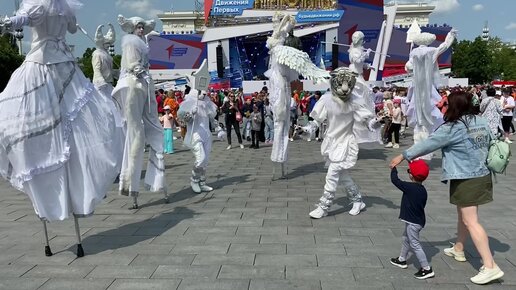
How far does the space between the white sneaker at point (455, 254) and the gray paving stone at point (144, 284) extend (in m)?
2.65

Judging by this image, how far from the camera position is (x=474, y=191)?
12.8ft

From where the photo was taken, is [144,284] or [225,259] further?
[225,259]

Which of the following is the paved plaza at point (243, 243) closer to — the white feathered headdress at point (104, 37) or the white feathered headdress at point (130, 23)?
the white feathered headdress at point (130, 23)

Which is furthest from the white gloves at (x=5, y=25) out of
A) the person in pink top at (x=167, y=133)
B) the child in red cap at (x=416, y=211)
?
the person in pink top at (x=167, y=133)

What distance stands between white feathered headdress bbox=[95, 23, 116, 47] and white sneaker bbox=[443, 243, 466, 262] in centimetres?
692

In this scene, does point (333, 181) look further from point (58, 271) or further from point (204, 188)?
point (58, 271)

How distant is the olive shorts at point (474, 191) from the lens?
154 inches

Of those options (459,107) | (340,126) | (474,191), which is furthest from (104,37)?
(474,191)

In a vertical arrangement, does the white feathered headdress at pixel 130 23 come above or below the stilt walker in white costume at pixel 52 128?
above

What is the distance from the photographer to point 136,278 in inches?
154

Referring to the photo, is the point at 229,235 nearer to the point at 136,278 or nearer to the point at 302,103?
the point at 136,278

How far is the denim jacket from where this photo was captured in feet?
12.9

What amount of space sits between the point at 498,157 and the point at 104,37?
7.36 metres

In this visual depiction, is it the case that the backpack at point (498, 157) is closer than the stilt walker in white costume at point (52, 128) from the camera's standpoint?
Yes
